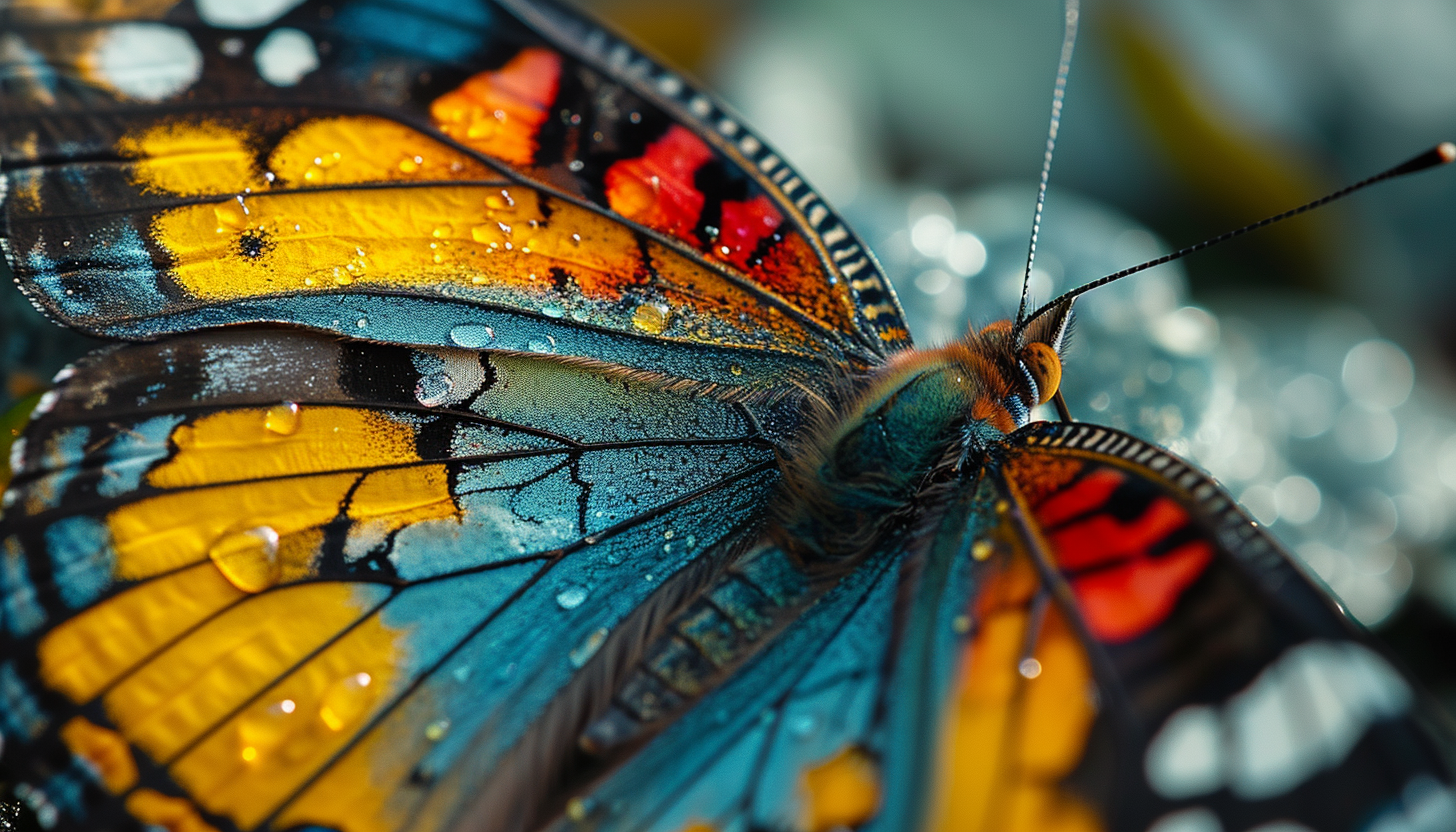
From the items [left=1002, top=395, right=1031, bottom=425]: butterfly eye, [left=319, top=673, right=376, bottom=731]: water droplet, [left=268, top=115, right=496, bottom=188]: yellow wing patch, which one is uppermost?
[left=268, top=115, right=496, bottom=188]: yellow wing patch

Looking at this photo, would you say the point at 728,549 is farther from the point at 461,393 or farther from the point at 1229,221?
the point at 1229,221

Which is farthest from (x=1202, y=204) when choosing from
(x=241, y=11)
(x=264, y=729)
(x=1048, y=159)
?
(x=264, y=729)

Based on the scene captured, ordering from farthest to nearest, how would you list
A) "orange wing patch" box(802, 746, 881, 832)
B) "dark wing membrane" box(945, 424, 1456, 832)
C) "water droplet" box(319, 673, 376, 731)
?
1. "water droplet" box(319, 673, 376, 731)
2. "orange wing patch" box(802, 746, 881, 832)
3. "dark wing membrane" box(945, 424, 1456, 832)

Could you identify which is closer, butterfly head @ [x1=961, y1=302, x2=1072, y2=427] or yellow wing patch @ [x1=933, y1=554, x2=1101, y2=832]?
yellow wing patch @ [x1=933, y1=554, x2=1101, y2=832]

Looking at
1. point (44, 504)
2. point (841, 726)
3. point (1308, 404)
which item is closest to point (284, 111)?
point (44, 504)

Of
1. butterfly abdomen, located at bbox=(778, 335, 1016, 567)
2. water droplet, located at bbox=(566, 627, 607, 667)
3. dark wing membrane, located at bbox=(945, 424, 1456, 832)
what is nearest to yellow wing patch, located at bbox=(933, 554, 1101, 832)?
dark wing membrane, located at bbox=(945, 424, 1456, 832)

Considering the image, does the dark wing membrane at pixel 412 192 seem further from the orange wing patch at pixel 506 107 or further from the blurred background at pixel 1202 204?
the blurred background at pixel 1202 204

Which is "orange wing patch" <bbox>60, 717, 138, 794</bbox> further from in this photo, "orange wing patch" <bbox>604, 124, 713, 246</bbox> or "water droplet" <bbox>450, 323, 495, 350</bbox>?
"orange wing patch" <bbox>604, 124, 713, 246</bbox>
